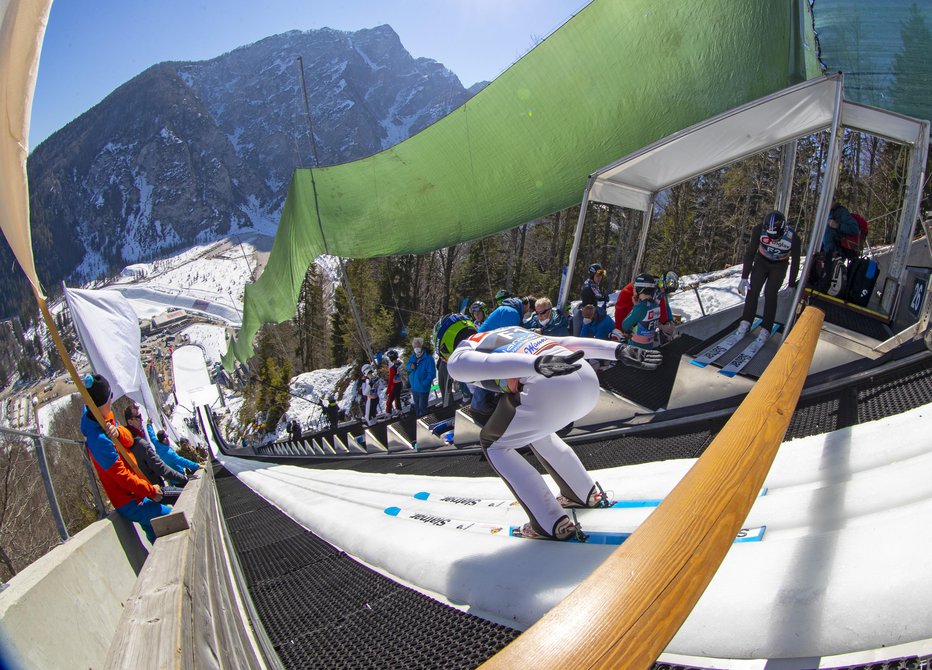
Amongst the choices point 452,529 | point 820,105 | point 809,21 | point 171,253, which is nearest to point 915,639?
point 452,529

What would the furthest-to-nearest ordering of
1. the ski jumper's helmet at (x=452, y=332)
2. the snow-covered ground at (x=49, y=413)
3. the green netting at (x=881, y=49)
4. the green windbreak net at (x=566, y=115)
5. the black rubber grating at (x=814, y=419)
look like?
the snow-covered ground at (x=49, y=413), the green netting at (x=881, y=49), the green windbreak net at (x=566, y=115), the ski jumper's helmet at (x=452, y=332), the black rubber grating at (x=814, y=419)

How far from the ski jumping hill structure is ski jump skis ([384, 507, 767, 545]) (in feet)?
0.08

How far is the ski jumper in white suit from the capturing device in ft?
8.13

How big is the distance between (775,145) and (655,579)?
6.93 metres

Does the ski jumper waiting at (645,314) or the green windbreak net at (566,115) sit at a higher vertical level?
the green windbreak net at (566,115)

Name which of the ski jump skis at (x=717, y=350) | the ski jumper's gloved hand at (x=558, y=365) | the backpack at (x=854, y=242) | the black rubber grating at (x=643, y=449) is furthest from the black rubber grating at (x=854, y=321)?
the ski jumper's gloved hand at (x=558, y=365)

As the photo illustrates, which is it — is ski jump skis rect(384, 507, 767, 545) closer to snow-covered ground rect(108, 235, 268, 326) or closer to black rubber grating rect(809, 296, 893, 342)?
black rubber grating rect(809, 296, 893, 342)

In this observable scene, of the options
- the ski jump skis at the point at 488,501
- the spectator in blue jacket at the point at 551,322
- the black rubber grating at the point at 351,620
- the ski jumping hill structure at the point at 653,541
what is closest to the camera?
the ski jumping hill structure at the point at 653,541

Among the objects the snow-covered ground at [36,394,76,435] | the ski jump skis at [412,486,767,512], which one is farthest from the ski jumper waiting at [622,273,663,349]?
the snow-covered ground at [36,394,76,435]

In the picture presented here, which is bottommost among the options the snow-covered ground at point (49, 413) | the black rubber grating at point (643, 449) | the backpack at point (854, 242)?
the black rubber grating at point (643, 449)

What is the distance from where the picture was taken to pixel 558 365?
6.98 ft

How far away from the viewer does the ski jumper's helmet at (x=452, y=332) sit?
3.33 meters

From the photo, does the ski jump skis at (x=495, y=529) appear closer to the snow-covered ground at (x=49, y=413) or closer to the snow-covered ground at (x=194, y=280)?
the snow-covered ground at (x=49, y=413)

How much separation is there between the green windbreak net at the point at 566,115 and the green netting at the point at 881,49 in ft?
1.30
